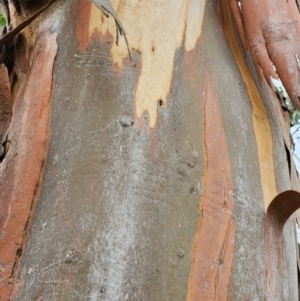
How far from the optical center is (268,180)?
123 cm

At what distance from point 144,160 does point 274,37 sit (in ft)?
1.51

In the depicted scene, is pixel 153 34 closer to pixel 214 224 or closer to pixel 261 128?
pixel 261 128

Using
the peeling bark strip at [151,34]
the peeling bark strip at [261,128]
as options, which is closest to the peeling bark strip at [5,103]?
the peeling bark strip at [151,34]

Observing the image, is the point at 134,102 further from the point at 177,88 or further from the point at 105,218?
the point at 105,218

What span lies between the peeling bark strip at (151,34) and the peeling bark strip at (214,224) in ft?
0.37

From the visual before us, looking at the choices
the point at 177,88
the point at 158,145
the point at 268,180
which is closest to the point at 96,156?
the point at 158,145

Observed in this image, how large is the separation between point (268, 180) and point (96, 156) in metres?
0.37

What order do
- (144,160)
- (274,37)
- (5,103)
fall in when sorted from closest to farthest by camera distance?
(144,160) → (5,103) → (274,37)

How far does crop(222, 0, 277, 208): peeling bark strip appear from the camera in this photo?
48.2 inches

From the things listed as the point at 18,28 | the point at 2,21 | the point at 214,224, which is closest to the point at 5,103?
the point at 18,28

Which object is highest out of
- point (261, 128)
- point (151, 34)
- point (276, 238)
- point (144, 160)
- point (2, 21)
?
point (2, 21)

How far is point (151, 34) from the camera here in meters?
1.26

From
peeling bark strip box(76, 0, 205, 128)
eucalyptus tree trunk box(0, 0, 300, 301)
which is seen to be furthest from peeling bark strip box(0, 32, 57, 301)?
peeling bark strip box(76, 0, 205, 128)

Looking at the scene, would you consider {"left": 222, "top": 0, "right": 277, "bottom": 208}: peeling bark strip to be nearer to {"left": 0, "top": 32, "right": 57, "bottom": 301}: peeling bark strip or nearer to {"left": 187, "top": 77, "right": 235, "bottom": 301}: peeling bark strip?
{"left": 187, "top": 77, "right": 235, "bottom": 301}: peeling bark strip
